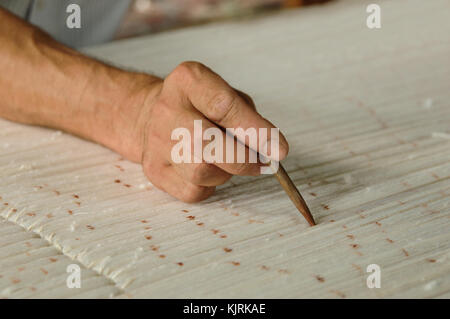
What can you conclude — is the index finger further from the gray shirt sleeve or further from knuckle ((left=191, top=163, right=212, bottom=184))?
the gray shirt sleeve

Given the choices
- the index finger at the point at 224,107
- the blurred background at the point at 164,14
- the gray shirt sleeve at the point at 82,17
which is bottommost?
the blurred background at the point at 164,14

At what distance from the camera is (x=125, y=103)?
108 centimetres

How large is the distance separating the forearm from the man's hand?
8cm

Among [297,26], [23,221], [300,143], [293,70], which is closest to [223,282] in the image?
[23,221]

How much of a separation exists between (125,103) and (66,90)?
0.47ft

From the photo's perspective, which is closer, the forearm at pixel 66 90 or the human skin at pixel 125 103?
the human skin at pixel 125 103

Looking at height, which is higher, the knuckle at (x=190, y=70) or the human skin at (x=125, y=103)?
the knuckle at (x=190, y=70)

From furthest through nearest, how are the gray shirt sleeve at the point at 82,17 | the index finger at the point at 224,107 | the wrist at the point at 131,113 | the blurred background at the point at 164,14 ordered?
the blurred background at the point at 164,14, the gray shirt sleeve at the point at 82,17, the wrist at the point at 131,113, the index finger at the point at 224,107

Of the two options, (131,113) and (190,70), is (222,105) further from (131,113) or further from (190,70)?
(131,113)

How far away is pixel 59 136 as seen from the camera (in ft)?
3.80

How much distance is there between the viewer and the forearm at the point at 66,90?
1073 millimetres

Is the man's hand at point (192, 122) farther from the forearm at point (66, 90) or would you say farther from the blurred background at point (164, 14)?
the blurred background at point (164, 14)

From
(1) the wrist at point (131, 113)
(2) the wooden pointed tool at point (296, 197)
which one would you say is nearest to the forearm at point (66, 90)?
(1) the wrist at point (131, 113)

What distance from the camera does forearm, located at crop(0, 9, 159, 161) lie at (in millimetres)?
1073
